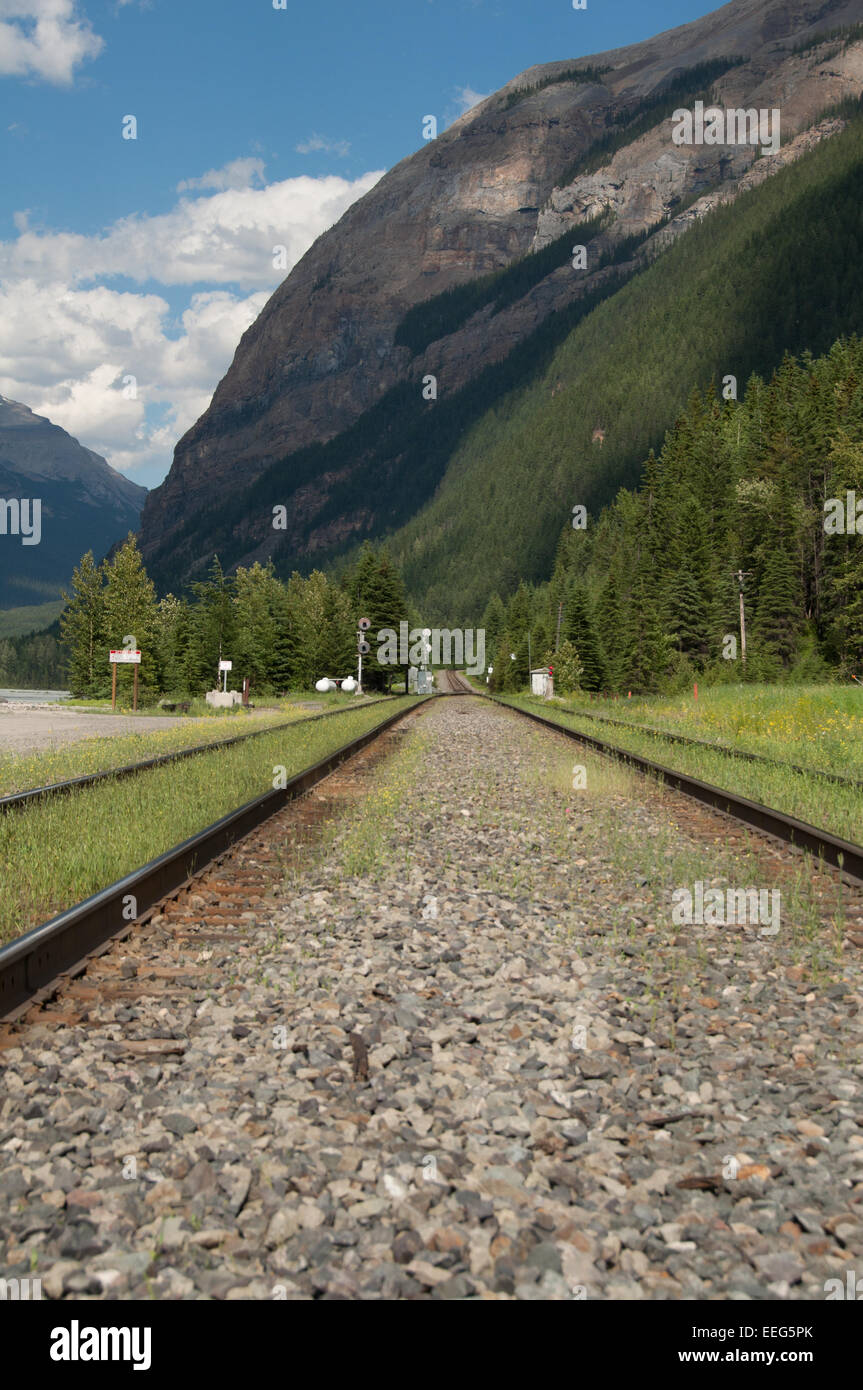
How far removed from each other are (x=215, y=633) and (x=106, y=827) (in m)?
66.3

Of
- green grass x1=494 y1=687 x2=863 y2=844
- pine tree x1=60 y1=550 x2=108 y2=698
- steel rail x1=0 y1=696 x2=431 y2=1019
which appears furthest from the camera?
pine tree x1=60 y1=550 x2=108 y2=698

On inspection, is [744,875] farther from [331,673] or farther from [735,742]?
[331,673]

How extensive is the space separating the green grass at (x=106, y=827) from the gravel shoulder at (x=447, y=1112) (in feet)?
3.45

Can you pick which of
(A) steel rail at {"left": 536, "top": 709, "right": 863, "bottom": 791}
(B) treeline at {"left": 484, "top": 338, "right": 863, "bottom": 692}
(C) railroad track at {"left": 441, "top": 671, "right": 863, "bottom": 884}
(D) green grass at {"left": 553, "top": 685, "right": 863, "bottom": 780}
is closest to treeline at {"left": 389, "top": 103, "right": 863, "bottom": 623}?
(B) treeline at {"left": 484, "top": 338, "right": 863, "bottom": 692}

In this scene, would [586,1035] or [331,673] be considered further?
[331,673]

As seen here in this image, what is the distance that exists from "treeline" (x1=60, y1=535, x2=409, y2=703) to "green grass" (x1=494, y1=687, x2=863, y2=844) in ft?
130

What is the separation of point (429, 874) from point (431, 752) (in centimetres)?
1127

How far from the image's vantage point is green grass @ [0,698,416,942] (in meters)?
6.44

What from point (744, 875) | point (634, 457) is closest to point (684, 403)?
point (634, 457)

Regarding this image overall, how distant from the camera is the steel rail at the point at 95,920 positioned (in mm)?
4382

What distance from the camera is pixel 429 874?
A: 747 centimetres

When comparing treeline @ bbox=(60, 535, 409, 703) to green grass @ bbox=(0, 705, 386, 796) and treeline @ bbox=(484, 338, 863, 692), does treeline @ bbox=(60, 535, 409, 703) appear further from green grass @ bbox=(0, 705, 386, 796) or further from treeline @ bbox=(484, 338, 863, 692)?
green grass @ bbox=(0, 705, 386, 796)

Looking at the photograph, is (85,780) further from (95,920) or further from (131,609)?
(131,609)

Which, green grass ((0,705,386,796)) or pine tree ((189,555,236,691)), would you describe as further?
pine tree ((189,555,236,691))
